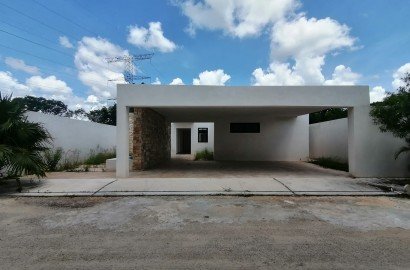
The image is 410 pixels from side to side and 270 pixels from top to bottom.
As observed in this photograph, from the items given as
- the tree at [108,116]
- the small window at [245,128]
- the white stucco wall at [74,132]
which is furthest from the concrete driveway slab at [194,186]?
the tree at [108,116]

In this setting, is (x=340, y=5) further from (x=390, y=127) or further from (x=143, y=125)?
(x=143, y=125)

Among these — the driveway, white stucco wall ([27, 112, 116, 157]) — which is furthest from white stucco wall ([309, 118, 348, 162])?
white stucco wall ([27, 112, 116, 157])

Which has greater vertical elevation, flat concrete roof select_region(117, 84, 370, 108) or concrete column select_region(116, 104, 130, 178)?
flat concrete roof select_region(117, 84, 370, 108)

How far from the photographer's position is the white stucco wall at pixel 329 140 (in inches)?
592

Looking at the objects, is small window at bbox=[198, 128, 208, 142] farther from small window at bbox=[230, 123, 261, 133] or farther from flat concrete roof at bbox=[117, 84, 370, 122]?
flat concrete roof at bbox=[117, 84, 370, 122]

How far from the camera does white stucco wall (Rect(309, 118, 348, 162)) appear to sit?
15.0m

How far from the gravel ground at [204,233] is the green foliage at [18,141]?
3.19 ft

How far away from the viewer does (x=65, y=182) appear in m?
9.33

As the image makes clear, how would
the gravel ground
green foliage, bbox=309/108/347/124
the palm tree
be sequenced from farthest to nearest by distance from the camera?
green foliage, bbox=309/108/347/124, the palm tree, the gravel ground

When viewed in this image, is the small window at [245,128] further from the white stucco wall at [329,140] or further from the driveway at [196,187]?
the driveway at [196,187]

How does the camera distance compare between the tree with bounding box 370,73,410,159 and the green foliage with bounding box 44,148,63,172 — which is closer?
the tree with bounding box 370,73,410,159

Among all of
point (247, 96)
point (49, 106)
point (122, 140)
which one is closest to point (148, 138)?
point (122, 140)

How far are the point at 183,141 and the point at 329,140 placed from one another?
548 inches

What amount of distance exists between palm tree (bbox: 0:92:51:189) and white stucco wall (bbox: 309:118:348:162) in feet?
43.2
